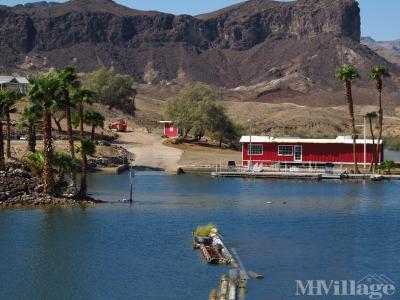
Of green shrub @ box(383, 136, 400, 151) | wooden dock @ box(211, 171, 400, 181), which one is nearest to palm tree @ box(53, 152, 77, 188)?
wooden dock @ box(211, 171, 400, 181)

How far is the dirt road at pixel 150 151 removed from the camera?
103312 millimetres

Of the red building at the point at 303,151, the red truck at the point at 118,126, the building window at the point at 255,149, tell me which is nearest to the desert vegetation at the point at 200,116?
the red truck at the point at 118,126

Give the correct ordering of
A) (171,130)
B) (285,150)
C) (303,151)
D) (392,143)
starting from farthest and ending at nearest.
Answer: (392,143) → (171,130) → (285,150) → (303,151)

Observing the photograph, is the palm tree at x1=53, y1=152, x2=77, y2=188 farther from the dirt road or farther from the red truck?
the red truck

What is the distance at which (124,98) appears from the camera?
503 feet

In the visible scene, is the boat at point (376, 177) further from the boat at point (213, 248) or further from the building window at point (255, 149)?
the boat at point (213, 248)

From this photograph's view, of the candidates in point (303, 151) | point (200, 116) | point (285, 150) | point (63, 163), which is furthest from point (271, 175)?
point (63, 163)

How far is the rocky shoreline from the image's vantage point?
62.5m

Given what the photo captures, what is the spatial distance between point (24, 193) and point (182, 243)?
17510 mm

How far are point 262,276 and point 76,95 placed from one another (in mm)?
34859

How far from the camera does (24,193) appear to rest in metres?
63.5

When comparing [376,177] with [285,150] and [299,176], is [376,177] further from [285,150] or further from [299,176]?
[285,150]

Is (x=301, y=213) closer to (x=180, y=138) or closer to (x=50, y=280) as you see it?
(x=50, y=280)

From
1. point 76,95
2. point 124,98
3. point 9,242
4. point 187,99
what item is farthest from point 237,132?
point 9,242
